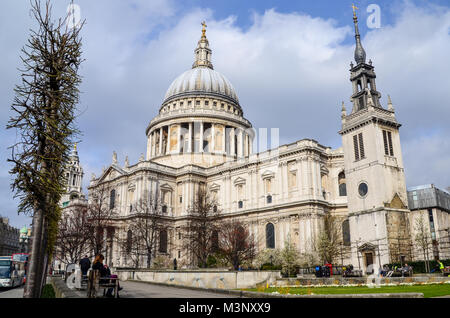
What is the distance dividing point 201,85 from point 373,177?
159 ft

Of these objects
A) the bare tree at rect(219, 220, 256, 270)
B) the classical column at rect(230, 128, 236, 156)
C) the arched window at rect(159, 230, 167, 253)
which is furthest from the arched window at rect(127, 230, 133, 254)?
the classical column at rect(230, 128, 236, 156)

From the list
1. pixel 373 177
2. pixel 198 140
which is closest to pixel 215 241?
pixel 373 177

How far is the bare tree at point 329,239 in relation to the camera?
42.2m

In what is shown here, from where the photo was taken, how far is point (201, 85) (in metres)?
82.7

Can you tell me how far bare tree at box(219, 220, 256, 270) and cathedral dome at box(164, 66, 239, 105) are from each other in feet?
130

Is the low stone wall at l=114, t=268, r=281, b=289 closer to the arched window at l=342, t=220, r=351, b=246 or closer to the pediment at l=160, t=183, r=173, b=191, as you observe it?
the arched window at l=342, t=220, r=351, b=246

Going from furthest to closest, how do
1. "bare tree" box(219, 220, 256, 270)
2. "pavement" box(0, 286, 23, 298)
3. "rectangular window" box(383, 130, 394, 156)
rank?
"rectangular window" box(383, 130, 394, 156)
"bare tree" box(219, 220, 256, 270)
"pavement" box(0, 286, 23, 298)

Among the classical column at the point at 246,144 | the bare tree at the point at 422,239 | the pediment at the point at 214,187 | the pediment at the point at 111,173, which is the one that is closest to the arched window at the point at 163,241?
the pediment at the point at 214,187

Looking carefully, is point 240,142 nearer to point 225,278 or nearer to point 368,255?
point 368,255

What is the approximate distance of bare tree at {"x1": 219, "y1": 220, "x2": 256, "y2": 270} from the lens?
39094 millimetres

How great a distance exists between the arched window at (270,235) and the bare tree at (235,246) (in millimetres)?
3798

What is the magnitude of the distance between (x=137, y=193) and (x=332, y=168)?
30.3m
